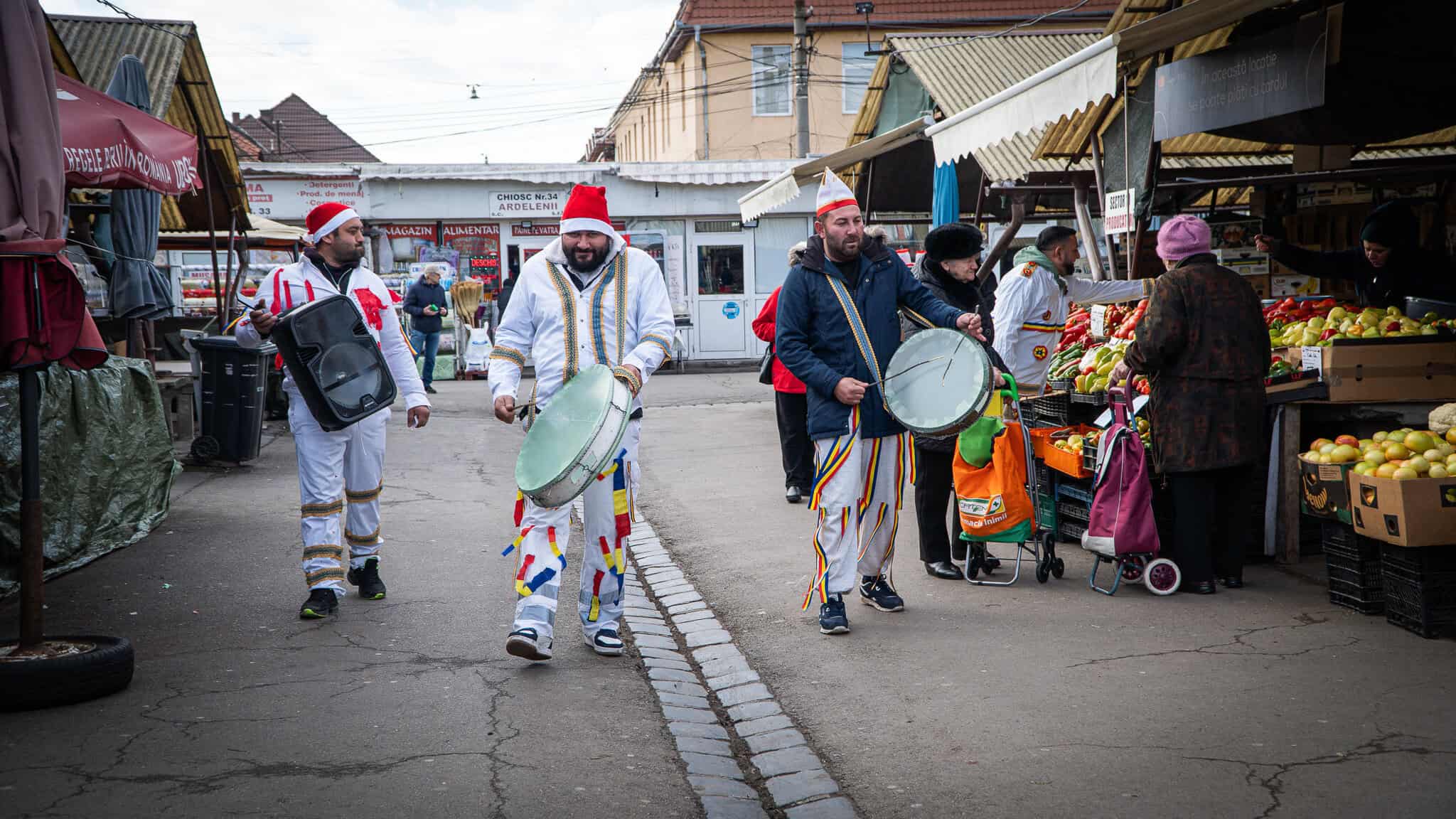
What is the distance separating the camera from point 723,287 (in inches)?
1123

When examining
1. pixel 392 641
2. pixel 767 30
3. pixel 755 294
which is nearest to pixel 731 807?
pixel 392 641

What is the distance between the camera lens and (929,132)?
32.6ft

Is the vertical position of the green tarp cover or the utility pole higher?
the utility pole

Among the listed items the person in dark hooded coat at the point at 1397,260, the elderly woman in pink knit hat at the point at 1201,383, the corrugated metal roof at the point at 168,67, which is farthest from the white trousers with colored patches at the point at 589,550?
the corrugated metal roof at the point at 168,67

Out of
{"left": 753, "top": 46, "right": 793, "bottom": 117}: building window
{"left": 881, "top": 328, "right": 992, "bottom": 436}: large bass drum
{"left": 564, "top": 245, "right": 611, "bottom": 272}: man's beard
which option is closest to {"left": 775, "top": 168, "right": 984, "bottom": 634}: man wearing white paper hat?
{"left": 881, "top": 328, "right": 992, "bottom": 436}: large bass drum

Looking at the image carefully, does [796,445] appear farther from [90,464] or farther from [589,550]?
[90,464]

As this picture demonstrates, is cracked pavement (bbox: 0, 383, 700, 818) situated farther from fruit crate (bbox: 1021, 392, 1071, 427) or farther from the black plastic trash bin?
the black plastic trash bin

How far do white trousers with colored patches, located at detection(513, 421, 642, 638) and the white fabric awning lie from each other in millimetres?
6090

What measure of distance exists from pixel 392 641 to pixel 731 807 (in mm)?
2508

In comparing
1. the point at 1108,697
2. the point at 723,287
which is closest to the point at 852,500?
the point at 1108,697

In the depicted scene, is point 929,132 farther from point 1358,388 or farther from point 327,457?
point 327,457

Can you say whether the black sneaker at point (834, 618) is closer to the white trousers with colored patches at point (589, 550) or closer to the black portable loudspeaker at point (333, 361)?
the white trousers with colored patches at point (589, 550)

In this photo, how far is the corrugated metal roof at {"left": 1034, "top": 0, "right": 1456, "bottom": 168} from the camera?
1062 cm

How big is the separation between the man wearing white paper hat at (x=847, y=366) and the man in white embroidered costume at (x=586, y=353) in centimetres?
73
